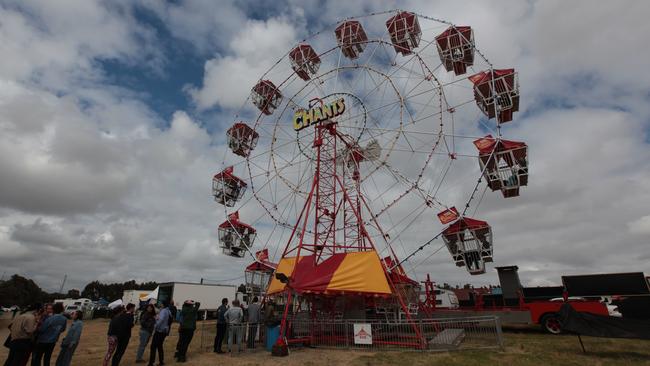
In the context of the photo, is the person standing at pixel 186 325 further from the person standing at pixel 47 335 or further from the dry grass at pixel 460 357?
the person standing at pixel 47 335

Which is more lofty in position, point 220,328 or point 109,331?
point 109,331

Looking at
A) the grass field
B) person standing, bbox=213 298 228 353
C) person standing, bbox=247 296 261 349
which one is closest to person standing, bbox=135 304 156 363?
the grass field

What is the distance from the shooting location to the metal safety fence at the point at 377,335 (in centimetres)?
1147

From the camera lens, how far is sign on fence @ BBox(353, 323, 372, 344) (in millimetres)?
11625

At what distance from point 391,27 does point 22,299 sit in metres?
79.6

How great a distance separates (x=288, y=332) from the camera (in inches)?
488

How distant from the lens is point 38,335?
7.55 meters

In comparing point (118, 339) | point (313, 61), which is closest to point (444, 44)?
point (313, 61)

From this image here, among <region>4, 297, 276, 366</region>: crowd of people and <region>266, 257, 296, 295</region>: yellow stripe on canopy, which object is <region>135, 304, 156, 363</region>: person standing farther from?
<region>266, 257, 296, 295</region>: yellow stripe on canopy

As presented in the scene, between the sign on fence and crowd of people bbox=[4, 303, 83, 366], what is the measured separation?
799 cm

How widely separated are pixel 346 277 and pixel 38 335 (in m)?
9.02

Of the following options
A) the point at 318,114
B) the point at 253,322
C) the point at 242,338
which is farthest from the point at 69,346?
the point at 318,114

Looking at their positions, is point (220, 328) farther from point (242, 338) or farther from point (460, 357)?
point (460, 357)

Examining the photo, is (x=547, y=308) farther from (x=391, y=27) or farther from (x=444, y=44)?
(x=391, y=27)
